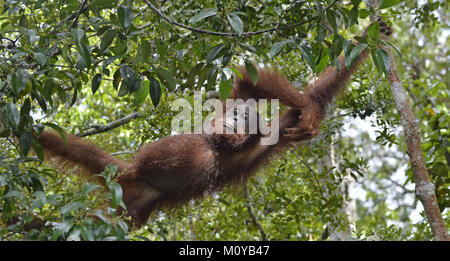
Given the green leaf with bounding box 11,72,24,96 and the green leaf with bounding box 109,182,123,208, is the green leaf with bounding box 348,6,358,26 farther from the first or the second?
the green leaf with bounding box 11,72,24,96

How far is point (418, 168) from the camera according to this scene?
327 centimetres

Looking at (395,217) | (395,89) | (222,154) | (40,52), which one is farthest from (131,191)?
(395,217)

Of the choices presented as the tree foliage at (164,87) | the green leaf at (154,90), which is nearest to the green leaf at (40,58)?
the tree foliage at (164,87)

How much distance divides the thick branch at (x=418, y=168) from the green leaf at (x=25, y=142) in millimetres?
2438

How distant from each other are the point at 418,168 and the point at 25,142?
249 cm

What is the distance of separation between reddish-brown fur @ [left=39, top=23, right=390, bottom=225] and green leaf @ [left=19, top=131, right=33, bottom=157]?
1.01 m

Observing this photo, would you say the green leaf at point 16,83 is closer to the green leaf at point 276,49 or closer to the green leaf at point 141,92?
the green leaf at point 141,92

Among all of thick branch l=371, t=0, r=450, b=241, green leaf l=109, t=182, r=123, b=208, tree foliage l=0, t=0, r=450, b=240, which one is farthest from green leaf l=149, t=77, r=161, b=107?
thick branch l=371, t=0, r=450, b=241

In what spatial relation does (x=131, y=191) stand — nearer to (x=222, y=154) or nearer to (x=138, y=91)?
(x=222, y=154)

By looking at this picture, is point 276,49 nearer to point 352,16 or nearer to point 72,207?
point 352,16

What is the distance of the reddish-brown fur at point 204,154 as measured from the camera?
3873 millimetres

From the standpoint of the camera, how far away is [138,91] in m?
3.07

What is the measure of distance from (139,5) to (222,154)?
1.92m

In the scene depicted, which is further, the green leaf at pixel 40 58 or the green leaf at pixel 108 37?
the green leaf at pixel 108 37
